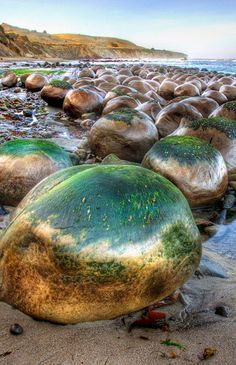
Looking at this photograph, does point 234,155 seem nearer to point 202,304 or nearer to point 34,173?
point 34,173

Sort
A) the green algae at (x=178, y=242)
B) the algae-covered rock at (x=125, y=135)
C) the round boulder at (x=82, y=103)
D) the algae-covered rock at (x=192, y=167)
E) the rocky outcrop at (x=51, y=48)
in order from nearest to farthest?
the green algae at (x=178, y=242), the algae-covered rock at (x=192, y=167), the algae-covered rock at (x=125, y=135), the round boulder at (x=82, y=103), the rocky outcrop at (x=51, y=48)

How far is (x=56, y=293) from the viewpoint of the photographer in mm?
2000

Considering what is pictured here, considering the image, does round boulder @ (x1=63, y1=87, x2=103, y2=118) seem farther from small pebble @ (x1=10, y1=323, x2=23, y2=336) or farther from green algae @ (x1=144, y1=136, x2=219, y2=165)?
small pebble @ (x1=10, y1=323, x2=23, y2=336)

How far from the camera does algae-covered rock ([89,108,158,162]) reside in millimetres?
5277

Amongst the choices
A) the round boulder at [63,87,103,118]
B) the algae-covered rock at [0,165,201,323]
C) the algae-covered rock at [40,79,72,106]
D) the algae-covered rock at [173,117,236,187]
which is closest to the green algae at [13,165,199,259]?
the algae-covered rock at [0,165,201,323]

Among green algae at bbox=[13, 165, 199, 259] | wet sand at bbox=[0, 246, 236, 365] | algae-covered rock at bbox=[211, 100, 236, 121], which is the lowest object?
wet sand at bbox=[0, 246, 236, 365]

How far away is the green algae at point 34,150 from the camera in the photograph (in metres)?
3.87

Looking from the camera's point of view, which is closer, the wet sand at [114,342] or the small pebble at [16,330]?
the wet sand at [114,342]

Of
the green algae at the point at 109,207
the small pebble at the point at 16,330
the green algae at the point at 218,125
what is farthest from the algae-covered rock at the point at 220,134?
the small pebble at the point at 16,330

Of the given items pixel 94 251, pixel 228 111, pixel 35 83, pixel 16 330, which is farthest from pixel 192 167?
pixel 35 83

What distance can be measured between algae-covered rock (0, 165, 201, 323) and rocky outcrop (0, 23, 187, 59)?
5517 cm

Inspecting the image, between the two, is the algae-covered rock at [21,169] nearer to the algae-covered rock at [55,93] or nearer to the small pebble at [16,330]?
the small pebble at [16,330]

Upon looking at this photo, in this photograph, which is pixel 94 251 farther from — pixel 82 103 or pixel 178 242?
pixel 82 103

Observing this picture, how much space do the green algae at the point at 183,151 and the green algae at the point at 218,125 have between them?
0.77m
